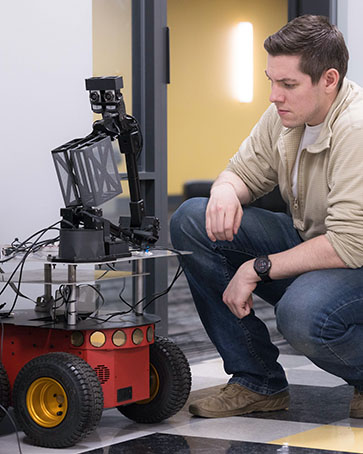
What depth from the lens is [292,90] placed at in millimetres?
2113

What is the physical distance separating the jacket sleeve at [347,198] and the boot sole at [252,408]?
48 centimetres

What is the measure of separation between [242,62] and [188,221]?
246 centimetres

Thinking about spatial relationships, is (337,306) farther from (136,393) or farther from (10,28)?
(10,28)

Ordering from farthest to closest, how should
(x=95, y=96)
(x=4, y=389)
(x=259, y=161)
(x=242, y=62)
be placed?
(x=242, y=62) → (x=259, y=161) → (x=95, y=96) → (x=4, y=389)

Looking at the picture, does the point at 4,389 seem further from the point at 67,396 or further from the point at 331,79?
the point at 331,79

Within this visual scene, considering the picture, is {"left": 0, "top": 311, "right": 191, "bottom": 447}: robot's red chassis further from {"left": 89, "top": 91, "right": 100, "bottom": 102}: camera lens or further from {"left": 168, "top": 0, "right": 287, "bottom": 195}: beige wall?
{"left": 168, "top": 0, "right": 287, "bottom": 195}: beige wall

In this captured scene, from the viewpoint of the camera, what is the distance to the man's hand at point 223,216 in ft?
7.20

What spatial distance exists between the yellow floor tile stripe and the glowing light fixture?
2683mm

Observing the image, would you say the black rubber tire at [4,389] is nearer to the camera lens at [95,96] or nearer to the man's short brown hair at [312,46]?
the camera lens at [95,96]

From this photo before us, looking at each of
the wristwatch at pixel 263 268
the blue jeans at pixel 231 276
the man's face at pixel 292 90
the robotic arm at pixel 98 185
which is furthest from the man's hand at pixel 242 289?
the man's face at pixel 292 90

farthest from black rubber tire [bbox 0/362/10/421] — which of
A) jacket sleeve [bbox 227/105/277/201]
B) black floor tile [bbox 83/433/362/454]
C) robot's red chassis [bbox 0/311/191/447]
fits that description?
jacket sleeve [bbox 227/105/277/201]

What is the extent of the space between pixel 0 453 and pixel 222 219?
750 mm

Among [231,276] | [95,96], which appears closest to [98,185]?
[95,96]

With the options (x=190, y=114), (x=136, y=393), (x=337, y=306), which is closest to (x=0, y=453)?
(x=136, y=393)
